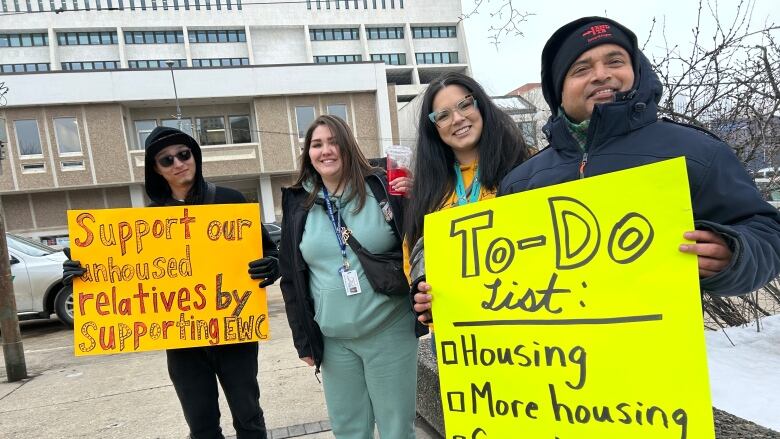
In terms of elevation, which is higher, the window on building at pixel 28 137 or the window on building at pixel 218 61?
the window on building at pixel 218 61

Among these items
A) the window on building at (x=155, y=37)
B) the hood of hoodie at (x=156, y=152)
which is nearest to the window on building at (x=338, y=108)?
A: the window on building at (x=155, y=37)

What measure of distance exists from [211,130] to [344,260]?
27260 millimetres

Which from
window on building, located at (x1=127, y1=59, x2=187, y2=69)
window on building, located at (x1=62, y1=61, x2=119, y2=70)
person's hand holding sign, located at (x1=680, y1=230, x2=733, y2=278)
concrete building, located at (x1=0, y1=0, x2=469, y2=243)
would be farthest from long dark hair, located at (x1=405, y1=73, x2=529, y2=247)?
window on building, located at (x1=62, y1=61, x2=119, y2=70)

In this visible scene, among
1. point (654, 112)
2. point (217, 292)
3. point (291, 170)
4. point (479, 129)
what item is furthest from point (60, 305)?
point (291, 170)

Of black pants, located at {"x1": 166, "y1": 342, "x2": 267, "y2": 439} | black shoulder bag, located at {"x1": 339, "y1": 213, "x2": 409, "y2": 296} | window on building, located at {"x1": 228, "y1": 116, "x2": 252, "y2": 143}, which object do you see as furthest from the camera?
window on building, located at {"x1": 228, "y1": 116, "x2": 252, "y2": 143}

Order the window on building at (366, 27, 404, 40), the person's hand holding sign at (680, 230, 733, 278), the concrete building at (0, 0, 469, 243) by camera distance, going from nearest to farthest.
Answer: the person's hand holding sign at (680, 230, 733, 278)
the concrete building at (0, 0, 469, 243)
the window on building at (366, 27, 404, 40)

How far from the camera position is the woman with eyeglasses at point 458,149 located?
72.3 inches

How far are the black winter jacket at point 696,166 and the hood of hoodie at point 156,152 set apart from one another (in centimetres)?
202

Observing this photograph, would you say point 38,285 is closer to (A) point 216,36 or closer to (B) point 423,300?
(B) point 423,300

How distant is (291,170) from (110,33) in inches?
1060

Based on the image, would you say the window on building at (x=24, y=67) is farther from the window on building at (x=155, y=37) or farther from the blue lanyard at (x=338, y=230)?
the blue lanyard at (x=338, y=230)

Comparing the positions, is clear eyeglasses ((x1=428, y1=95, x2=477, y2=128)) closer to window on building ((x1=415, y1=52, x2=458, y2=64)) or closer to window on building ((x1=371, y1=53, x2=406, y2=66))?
window on building ((x1=371, y1=53, x2=406, y2=66))

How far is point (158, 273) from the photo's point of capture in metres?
2.57

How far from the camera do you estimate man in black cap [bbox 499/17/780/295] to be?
3.57 feet
